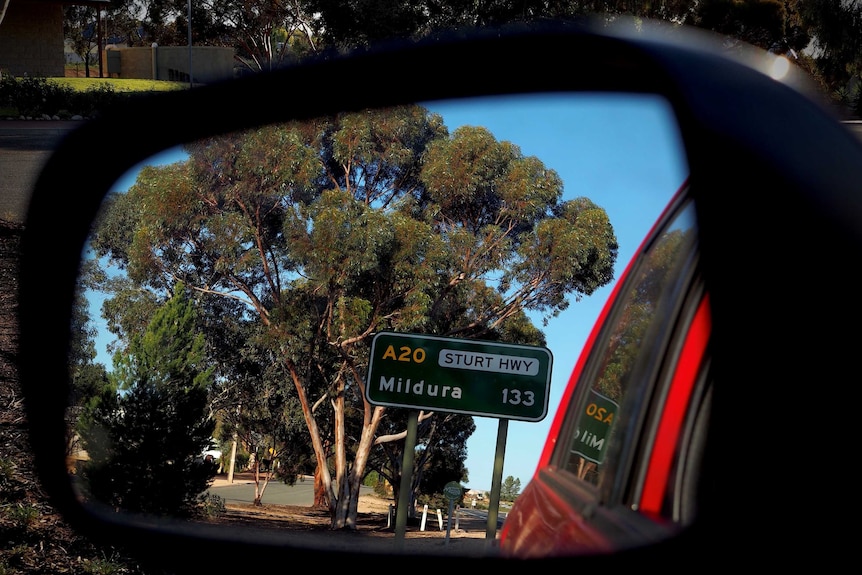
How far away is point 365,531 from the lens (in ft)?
6.67

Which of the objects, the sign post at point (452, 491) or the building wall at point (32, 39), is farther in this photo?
the building wall at point (32, 39)

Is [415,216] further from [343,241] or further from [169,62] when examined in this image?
[169,62]

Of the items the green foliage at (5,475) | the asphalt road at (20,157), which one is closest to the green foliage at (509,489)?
the green foliage at (5,475)

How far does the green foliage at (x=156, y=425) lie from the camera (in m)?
2.65

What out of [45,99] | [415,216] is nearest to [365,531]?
[415,216]

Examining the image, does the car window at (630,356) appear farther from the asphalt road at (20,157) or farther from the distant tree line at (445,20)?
the distant tree line at (445,20)

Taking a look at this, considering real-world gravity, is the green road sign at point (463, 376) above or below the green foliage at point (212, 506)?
above

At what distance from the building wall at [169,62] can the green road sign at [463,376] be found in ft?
158

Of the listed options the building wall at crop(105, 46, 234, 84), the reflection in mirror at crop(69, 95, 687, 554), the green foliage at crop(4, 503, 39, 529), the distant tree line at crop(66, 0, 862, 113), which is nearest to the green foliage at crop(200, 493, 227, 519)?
the reflection in mirror at crop(69, 95, 687, 554)

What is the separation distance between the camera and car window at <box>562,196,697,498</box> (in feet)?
4.70

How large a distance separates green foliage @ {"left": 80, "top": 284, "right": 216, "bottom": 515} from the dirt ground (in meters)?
0.19

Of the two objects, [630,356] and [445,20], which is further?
[445,20]

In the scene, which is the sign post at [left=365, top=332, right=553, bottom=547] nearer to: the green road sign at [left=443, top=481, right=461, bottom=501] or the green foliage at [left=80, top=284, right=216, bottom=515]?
the green road sign at [left=443, top=481, right=461, bottom=501]

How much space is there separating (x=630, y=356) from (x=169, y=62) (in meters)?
56.2
